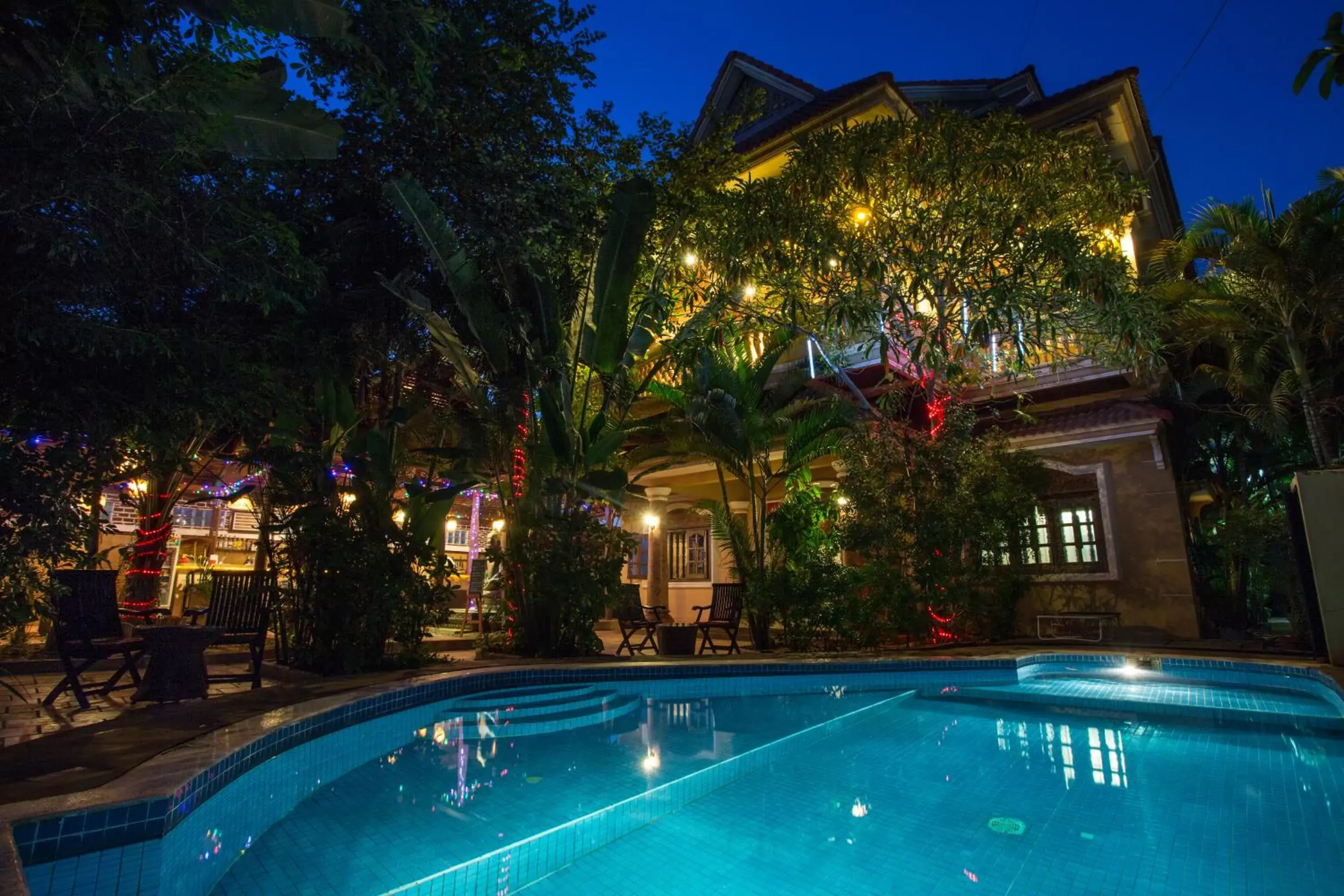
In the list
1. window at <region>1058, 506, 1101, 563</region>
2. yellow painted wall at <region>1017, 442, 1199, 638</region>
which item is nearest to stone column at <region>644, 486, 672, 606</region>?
window at <region>1058, 506, 1101, 563</region>

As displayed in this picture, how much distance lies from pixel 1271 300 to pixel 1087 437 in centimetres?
305

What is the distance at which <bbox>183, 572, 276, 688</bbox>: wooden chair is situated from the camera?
5.90 metres

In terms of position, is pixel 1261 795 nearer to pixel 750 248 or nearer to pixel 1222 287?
pixel 750 248

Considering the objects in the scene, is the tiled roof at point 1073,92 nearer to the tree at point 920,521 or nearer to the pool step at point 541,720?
the tree at point 920,521

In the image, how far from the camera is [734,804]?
3826 mm

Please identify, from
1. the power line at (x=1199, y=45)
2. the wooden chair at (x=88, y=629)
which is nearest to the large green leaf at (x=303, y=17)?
the wooden chair at (x=88, y=629)

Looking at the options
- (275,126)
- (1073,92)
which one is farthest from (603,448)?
(1073,92)

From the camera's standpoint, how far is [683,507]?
1603cm

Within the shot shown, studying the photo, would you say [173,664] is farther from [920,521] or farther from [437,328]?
[920,521]

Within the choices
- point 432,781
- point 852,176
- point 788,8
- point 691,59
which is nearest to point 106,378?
point 432,781

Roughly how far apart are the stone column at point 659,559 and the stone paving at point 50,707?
32.6 feet

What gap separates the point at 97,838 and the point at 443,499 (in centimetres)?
484

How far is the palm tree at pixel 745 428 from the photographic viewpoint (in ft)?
30.8

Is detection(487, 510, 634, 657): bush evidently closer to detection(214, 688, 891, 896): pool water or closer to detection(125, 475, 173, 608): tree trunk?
detection(214, 688, 891, 896): pool water
